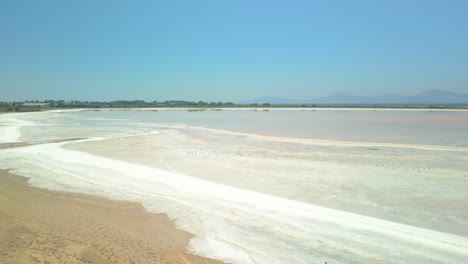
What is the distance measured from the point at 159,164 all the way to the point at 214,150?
483 cm

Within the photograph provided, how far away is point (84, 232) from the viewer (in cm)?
713

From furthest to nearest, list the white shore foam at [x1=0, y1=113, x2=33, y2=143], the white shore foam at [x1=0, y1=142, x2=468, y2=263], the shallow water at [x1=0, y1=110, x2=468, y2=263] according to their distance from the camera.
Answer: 1. the white shore foam at [x1=0, y1=113, x2=33, y2=143]
2. the shallow water at [x1=0, y1=110, x2=468, y2=263]
3. the white shore foam at [x1=0, y1=142, x2=468, y2=263]

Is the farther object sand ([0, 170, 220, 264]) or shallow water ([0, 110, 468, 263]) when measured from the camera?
shallow water ([0, 110, 468, 263])

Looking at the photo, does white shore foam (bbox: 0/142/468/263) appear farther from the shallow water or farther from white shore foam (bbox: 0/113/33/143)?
white shore foam (bbox: 0/113/33/143)

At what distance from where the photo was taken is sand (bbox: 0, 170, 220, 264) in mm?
6059

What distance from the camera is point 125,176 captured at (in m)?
12.7

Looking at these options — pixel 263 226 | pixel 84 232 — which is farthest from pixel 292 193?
pixel 84 232

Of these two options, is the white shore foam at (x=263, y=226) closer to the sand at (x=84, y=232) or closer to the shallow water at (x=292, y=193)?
the shallow water at (x=292, y=193)

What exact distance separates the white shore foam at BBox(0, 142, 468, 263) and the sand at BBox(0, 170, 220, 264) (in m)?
0.49

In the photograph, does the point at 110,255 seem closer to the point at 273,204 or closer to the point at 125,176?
the point at 273,204

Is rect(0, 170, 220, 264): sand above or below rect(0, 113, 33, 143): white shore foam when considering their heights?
below

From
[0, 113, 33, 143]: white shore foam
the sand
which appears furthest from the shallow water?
[0, 113, 33, 143]: white shore foam

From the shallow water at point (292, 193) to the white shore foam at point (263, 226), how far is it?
23 mm

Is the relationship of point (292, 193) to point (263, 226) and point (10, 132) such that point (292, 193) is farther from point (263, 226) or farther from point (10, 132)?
point (10, 132)
